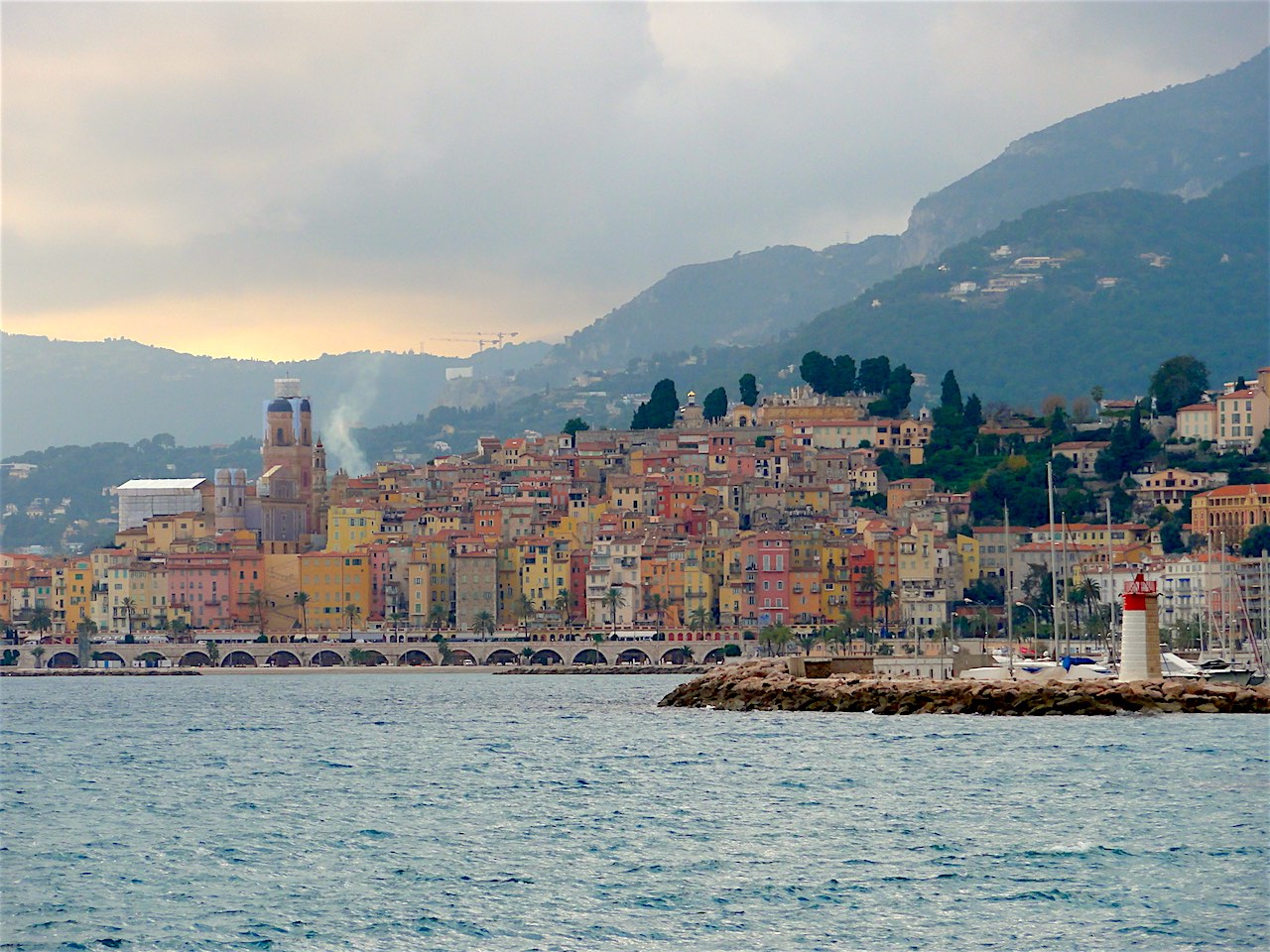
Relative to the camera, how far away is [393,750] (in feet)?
154

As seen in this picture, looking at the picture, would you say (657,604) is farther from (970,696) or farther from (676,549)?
(970,696)

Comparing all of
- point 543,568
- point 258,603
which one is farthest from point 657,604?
point 258,603

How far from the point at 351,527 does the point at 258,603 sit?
31.3 ft

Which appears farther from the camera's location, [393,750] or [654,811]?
[393,750]

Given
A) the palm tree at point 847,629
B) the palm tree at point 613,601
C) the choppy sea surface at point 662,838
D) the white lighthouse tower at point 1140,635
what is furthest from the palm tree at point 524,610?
the white lighthouse tower at point 1140,635

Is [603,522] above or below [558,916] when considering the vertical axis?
above

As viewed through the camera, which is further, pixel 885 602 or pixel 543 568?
pixel 543 568

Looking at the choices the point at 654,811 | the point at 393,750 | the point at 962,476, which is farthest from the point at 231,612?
the point at 654,811

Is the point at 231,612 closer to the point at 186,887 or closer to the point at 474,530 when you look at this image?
the point at 474,530

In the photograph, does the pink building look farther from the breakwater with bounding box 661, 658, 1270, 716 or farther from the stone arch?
the breakwater with bounding box 661, 658, 1270, 716

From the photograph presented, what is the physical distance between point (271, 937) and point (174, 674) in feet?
281

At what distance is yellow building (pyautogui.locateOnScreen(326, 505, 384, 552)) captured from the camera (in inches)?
5039

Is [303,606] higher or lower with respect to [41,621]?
higher

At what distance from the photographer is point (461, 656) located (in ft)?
359
